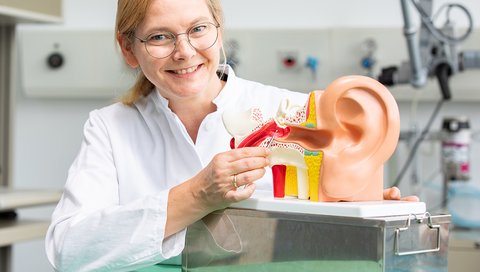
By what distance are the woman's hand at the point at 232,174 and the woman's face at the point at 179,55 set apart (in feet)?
0.86

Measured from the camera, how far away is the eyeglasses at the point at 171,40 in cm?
136

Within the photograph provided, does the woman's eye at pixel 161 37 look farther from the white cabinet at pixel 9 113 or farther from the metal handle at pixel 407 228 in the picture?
the white cabinet at pixel 9 113

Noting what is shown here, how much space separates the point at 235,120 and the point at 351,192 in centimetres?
23

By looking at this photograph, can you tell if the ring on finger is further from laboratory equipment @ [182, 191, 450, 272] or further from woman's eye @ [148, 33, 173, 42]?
woman's eye @ [148, 33, 173, 42]

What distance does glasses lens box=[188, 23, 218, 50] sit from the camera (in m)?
1.36

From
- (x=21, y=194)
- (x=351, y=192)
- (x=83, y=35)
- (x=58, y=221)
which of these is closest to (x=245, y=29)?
(x=83, y=35)

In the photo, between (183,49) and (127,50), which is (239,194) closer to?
(183,49)

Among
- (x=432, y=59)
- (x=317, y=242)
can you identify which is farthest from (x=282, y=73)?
(x=317, y=242)

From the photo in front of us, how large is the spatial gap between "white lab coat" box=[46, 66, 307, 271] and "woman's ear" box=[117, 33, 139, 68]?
0.08m

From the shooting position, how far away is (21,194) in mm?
2523

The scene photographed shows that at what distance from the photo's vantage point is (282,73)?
288 centimetres

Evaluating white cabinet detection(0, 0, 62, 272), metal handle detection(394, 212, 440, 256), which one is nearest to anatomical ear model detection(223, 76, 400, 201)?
metal handle detection(394, 212, 440, 256)

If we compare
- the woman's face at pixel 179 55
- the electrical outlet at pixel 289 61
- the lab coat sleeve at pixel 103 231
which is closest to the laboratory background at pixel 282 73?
the electrical outlet at pixel 289 61

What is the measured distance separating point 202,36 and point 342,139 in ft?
1.24
